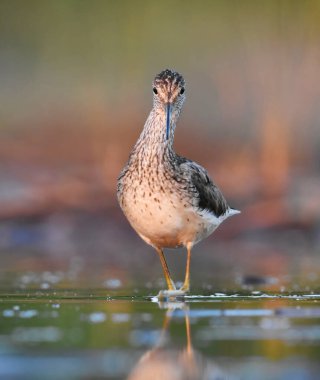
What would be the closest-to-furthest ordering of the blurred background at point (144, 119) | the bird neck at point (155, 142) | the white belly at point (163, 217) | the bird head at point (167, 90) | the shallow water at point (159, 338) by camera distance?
the shallow water at point (159, 338) < the white belly at point (163, 217) < the bird neck at point (155, 142) < the bird head at point (167, 90) < the blurred background at point (144, 119)

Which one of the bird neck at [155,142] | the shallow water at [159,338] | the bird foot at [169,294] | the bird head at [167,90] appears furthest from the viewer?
the bird head at [167,90]

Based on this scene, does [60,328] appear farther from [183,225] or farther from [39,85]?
[39,85]

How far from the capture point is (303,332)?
7504 millimetres

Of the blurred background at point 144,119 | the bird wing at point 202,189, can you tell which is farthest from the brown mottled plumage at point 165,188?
the blurred background at point 144,119

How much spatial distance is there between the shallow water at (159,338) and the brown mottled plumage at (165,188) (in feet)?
2.98

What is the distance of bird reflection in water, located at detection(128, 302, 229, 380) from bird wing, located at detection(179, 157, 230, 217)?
3716 mm

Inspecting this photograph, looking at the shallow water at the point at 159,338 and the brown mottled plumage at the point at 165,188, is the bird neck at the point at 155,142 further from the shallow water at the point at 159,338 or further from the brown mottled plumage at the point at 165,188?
the shallow water at the point at 159,338

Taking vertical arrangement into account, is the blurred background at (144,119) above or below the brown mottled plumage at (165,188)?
above

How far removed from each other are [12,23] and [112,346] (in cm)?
1641

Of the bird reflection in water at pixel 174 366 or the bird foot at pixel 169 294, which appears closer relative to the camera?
the bird reflection in water at pixel 174 366

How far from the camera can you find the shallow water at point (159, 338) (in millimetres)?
6309

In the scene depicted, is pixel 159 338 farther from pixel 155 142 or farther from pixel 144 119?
pixel 144 119

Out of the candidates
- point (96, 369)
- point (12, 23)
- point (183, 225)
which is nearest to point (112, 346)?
point (96, 369)

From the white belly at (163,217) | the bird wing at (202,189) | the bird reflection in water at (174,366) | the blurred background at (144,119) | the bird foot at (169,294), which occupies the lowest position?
the bird reflection in water at (174,366)
